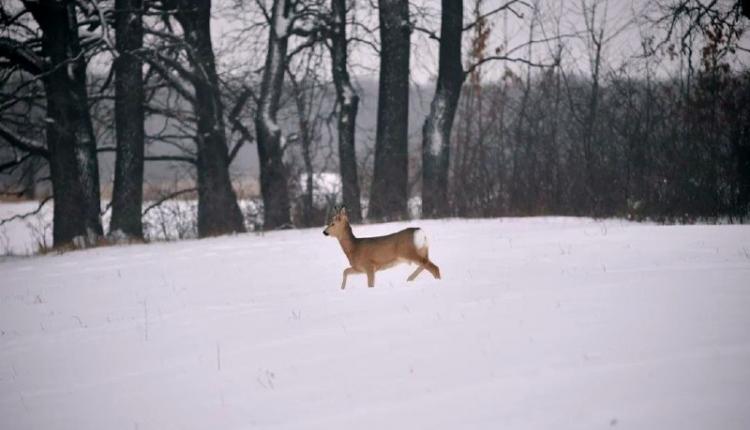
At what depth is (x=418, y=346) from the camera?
4.33 metres

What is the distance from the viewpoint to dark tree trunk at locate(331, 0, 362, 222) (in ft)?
48.9

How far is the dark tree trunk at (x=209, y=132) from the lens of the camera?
15.4 metres

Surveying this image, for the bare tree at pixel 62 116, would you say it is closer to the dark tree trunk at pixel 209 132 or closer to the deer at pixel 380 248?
the dark tree trunk at pixel 209 132

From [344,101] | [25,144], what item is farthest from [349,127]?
[25,144]

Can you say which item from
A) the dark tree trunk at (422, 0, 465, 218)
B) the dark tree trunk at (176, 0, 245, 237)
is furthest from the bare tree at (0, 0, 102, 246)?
the dark tree trunk at (422, 0, 465, 218)

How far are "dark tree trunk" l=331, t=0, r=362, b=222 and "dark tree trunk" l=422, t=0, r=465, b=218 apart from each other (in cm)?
190

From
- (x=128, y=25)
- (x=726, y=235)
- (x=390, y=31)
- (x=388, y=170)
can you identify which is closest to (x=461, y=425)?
(x=726, y=235)

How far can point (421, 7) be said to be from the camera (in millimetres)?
15016

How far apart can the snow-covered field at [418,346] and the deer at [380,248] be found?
243 mm

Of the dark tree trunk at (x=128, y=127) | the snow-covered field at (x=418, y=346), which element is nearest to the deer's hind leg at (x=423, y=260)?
the snow-covered field at (x=418, y=346)

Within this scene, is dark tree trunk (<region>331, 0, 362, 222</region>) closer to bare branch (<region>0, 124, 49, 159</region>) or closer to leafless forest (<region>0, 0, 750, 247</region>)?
leafless forest (<region>0, 0, 750, 247</region>)

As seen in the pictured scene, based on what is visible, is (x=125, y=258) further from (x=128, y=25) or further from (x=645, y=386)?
(x=645, y=386)

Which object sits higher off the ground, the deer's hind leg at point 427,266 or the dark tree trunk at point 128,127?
the dark tree trunk at point 128,127

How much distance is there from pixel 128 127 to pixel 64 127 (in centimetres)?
123
